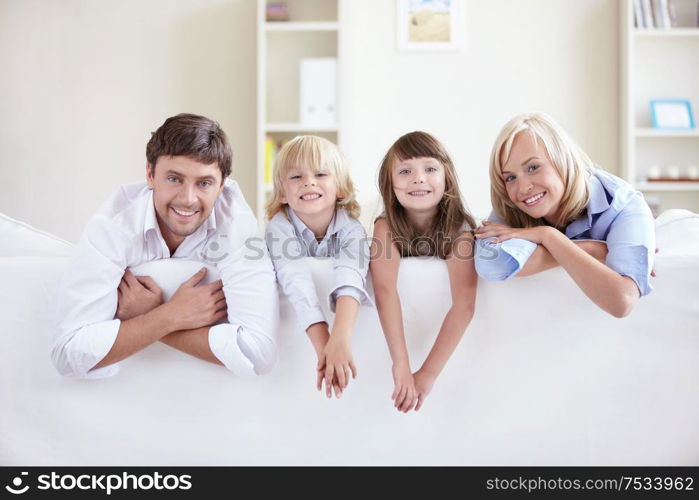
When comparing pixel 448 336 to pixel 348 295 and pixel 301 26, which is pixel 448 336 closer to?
pixel 348 295

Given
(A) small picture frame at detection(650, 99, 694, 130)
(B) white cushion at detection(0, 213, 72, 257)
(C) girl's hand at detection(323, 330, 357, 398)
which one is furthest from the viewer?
(A) small picture frame at detection(650, 99, 694, 130)

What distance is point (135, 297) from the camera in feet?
4.01

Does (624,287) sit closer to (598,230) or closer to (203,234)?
(598,230)

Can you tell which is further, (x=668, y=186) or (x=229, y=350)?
(x=668, y=186)

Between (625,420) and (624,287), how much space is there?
0.27 metres

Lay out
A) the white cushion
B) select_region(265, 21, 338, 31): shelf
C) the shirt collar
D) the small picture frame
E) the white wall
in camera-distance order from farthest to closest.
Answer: the white wall
the small picture frame
select_region(265, 21, 338, 31): shelf
the white cushion
the shirt collar

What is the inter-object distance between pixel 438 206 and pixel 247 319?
0.52 metres

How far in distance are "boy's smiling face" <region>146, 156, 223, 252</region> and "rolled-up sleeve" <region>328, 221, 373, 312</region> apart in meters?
0.31

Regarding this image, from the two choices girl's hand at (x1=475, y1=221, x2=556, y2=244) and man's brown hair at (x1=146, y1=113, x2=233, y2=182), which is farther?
man's brown hair at (x1=146, y1=113, x2=233, y2=182)

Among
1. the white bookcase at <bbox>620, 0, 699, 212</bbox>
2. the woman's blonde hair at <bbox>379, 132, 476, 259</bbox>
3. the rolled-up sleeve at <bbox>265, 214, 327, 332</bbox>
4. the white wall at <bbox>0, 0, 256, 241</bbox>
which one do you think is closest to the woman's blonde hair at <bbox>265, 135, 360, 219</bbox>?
the woman's blonde hair at <bbox>379, 132, 476, 259</bbox>

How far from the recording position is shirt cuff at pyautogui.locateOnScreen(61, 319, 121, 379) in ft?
3.78

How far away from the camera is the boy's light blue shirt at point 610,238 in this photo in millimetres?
1156

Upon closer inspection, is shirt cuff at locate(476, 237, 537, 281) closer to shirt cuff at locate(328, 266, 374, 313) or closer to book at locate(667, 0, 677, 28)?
shirt cuff at locate(328, 266, 374, 313)

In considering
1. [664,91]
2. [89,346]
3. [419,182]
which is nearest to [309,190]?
[419,182]
